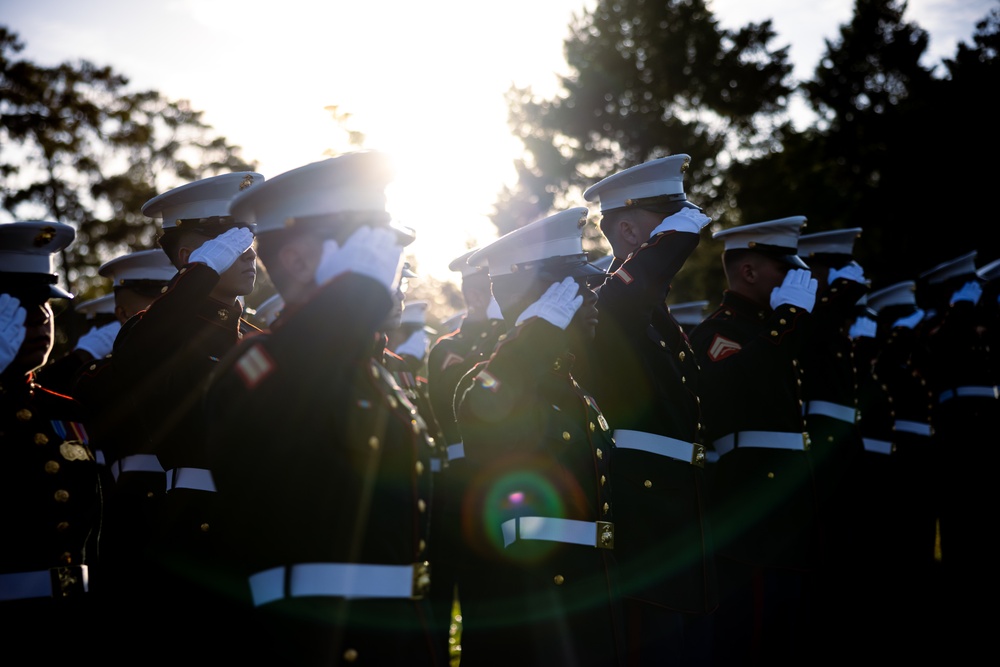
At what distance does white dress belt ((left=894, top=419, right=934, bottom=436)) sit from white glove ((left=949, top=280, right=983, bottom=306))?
5.36ft

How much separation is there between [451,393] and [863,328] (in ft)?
16.5

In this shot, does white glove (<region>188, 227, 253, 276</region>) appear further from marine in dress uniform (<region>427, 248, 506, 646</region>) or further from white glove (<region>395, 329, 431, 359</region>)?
white glove (<region>395, 329, 431, 359</region>)

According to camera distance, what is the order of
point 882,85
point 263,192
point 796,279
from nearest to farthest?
1. point 263,192
2. point 796,279
3. point 882,85

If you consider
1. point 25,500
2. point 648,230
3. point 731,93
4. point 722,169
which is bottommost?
point 25,500

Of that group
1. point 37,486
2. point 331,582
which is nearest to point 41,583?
point 37,486

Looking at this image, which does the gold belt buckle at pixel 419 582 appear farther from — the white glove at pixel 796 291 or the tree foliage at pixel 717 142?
the tree foliage at pixel 717 142

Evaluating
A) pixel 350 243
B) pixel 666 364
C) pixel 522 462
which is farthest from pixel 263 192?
pixel 666 364

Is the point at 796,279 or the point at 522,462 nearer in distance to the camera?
the point at 522,462

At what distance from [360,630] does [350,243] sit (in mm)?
1143

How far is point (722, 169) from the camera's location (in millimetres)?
31453

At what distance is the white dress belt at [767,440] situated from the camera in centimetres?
526

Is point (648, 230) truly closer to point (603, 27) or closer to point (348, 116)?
point (348, 116)

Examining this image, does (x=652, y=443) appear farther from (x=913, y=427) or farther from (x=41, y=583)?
(x=913, y=427)

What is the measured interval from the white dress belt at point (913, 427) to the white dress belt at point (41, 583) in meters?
8.68
